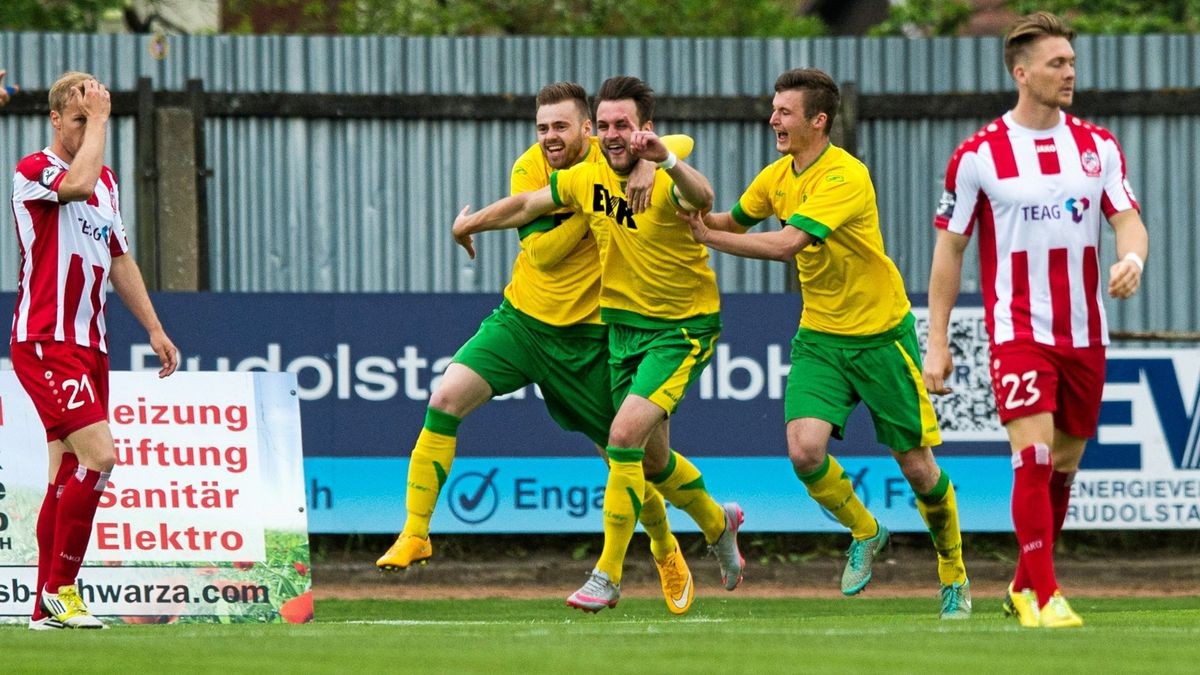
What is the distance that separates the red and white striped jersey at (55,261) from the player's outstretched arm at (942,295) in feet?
11.4

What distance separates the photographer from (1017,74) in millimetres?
6961

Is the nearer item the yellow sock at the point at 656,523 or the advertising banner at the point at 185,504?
the advertising banner at the point at 185,504

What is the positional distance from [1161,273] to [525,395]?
464 centimetres

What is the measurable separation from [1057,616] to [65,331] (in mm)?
4108

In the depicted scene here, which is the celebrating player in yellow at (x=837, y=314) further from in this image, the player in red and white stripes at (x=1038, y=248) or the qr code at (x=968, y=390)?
the qr code at (x=968, y=390)

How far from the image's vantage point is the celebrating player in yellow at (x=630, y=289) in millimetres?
8352

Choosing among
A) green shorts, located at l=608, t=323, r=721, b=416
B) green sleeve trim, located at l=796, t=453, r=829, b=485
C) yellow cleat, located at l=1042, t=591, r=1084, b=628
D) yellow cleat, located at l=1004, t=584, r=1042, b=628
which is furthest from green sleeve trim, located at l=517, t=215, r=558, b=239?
yellow cleat, located at l=1042, t=591, r=1084, b=628

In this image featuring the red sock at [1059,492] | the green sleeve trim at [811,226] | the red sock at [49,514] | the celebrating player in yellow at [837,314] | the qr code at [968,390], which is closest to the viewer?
the red sock at [1059,492]

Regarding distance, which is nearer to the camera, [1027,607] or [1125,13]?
[1027,607]

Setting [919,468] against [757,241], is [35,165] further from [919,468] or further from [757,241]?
[919,468]

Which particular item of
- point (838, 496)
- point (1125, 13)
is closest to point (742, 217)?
point (838, 496)

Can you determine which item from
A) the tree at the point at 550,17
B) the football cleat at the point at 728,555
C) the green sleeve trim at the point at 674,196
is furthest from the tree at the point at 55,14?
the green sleeve trim at the point at 674,196

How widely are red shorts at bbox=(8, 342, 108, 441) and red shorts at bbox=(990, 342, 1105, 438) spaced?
3.67m

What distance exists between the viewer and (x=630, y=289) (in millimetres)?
8578
